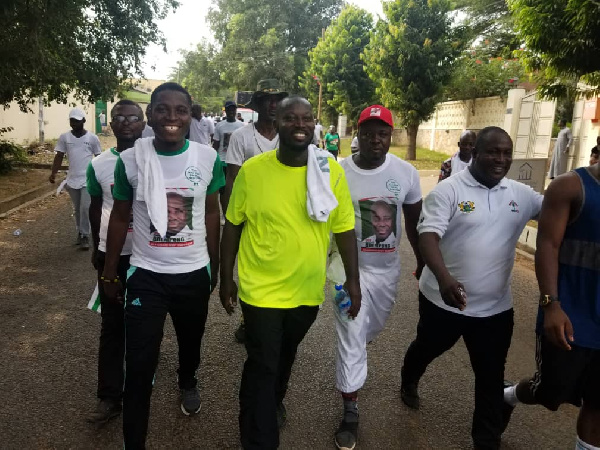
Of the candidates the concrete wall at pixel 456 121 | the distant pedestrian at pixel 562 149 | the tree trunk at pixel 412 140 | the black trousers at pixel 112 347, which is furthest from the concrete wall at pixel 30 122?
the concrete wall at pixel 456 121

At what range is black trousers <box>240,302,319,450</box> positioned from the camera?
8.63 ft

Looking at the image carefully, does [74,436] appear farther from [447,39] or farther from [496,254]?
[447,39]

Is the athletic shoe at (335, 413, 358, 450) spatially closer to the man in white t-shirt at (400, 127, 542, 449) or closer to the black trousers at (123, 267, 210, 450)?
the man in white t-shirt at (400, 127, 542, 449)

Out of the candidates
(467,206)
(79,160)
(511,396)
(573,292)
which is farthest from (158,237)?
(79,160)

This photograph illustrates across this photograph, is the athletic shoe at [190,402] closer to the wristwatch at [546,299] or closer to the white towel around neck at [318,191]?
the white towel around neck at [318,191]

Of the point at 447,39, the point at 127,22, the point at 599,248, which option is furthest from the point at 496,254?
the point at 447,39

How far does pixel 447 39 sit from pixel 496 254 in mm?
20805

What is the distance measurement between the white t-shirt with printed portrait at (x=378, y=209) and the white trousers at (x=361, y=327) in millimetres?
81

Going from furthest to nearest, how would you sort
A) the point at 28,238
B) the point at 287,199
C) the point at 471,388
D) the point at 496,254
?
the point at 28,238 < the point at 471,388 < the point at 496,254 < the point at 287,199

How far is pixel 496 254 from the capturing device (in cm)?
290

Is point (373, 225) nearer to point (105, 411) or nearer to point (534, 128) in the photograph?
point (105, 411)

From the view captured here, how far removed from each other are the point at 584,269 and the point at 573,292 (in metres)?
0.12

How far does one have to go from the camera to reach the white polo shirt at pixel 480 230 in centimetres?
289

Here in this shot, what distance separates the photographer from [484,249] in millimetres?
2885
